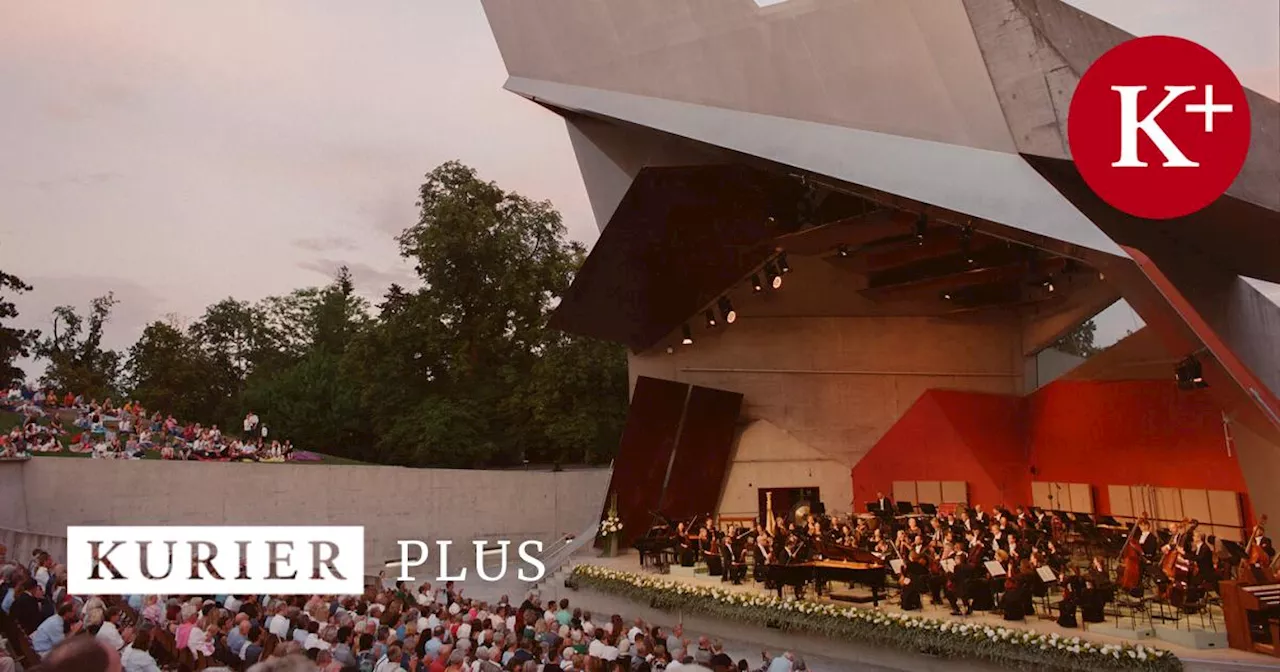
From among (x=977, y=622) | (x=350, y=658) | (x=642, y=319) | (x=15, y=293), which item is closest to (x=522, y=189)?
(x=642, y=319)

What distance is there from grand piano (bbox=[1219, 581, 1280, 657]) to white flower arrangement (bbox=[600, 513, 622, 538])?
39.1 feet

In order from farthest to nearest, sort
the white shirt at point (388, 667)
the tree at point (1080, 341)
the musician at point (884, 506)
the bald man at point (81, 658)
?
the tree at point (1080, 341) → the musician at point (884, 506) → the white shirt at point (388, 667) → the bald man at point (81, 658)

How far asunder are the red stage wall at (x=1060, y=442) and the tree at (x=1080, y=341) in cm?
86

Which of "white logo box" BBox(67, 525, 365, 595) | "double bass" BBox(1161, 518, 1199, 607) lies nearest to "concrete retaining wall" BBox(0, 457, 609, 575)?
"white logo box" BBox(67, 525, 365, 595)

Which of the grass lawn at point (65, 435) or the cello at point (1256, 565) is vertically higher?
the grass lawn at point (65, 435)

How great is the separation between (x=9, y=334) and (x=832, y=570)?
34.0m

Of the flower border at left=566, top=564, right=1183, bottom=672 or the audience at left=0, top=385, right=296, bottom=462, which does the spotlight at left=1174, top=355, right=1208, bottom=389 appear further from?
the audience at left=0, top=385, right=296, bottom=462

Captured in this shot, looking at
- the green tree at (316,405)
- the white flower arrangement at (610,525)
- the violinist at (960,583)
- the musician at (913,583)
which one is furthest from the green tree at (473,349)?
the violinist at (960,583)

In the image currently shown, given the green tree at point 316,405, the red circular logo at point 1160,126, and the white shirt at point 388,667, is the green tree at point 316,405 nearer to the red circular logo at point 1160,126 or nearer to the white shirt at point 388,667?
the white shirt at point 388,667

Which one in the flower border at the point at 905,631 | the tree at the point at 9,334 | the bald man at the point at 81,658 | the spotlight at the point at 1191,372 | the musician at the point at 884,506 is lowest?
the flower border at the point at 905,631

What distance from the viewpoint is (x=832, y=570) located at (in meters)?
12.2

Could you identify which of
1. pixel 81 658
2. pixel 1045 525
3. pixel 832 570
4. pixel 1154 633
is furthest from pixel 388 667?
pixel 1045 525

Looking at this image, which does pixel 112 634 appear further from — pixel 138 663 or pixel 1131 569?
pixel 1131 569

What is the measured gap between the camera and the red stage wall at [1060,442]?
15.0 metres
